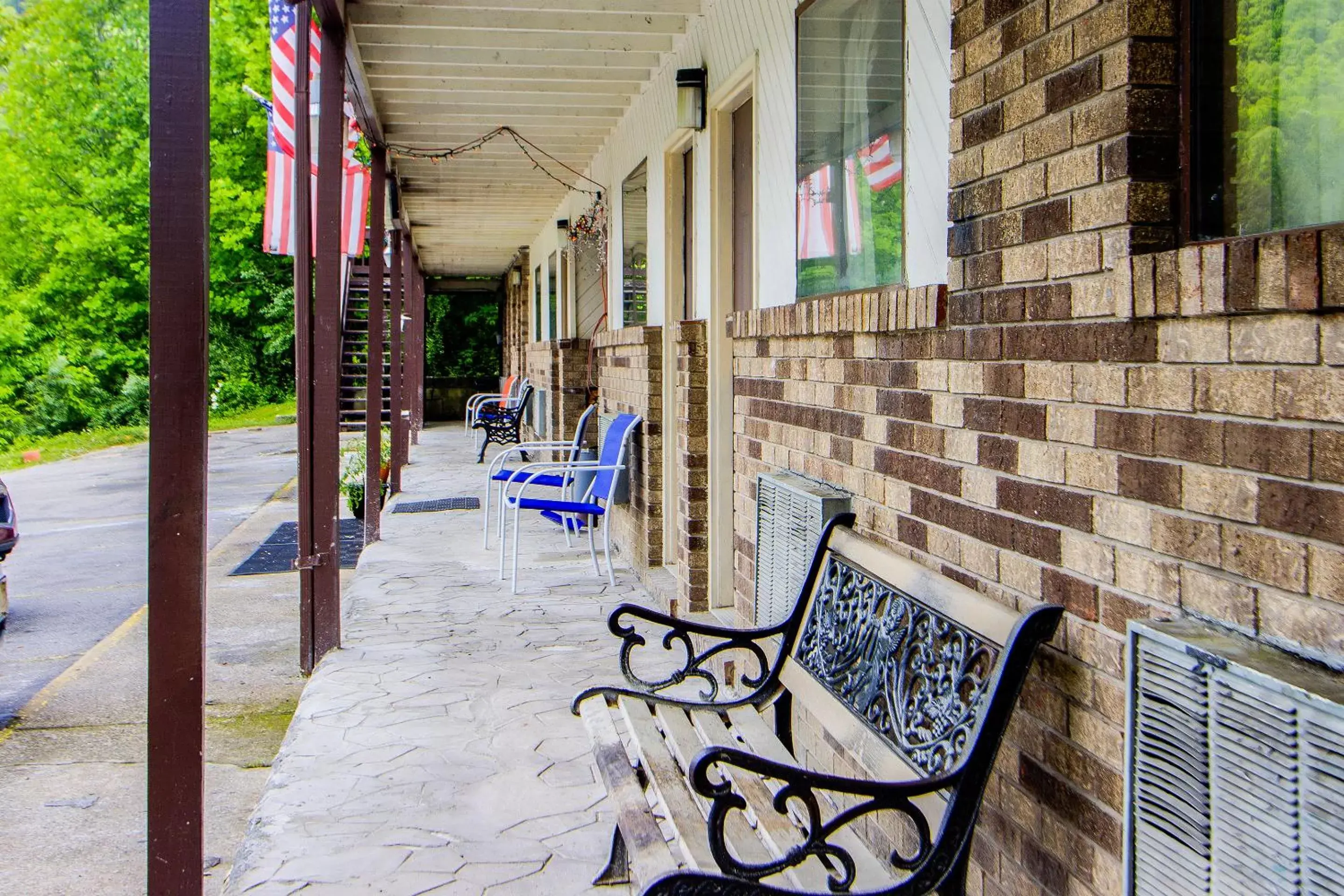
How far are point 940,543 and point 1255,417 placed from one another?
3.40 ft

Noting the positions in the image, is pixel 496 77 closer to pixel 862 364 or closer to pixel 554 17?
pixel 554 17

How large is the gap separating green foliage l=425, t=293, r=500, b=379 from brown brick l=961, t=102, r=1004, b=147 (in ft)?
94.2

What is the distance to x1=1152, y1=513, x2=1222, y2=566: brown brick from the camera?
1602mm

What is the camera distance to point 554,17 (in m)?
5.54

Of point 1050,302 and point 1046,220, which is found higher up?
point 1046,220

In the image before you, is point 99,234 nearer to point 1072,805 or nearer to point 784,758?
point 784,758

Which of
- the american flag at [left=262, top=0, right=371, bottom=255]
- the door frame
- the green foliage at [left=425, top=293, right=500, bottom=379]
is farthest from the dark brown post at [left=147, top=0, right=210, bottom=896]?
the green foliage at [left=425, top=293, right=500, bottom=379]

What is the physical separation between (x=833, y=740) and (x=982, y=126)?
1659 millimetres

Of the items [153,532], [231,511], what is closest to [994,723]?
[153,532]

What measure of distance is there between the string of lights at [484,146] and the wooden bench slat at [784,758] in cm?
608

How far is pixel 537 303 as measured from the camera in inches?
605

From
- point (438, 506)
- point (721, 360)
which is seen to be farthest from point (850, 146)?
point (438, 506)

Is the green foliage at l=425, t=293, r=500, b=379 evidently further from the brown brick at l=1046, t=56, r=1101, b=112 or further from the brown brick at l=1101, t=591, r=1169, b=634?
the brown brick at l=1101, t=591, r=1169, b=634

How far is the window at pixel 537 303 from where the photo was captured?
1474 cm
